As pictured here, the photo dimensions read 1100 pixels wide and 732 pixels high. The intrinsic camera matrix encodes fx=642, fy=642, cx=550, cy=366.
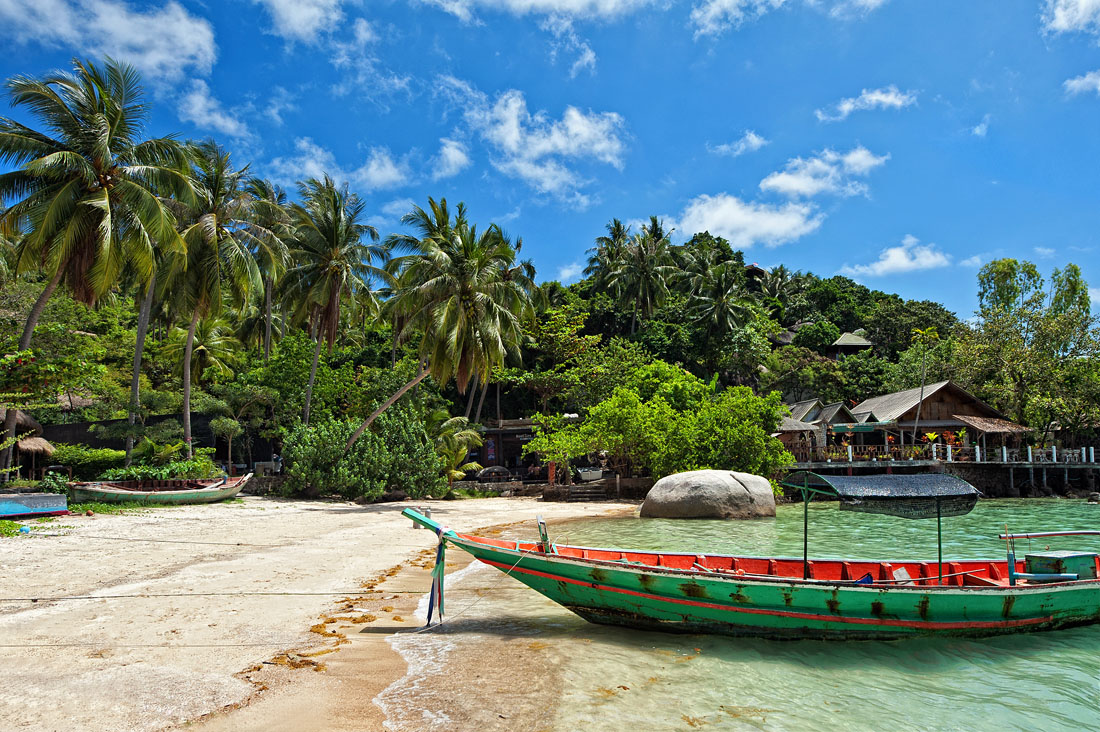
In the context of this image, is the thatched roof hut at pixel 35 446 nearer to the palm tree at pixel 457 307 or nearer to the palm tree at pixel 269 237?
the palm tree at pixel 269 237

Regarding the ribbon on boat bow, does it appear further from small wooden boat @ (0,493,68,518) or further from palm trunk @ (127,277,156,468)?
palm trunk @ (127,277,156,468)

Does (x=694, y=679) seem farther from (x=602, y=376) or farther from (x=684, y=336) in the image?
(x=684, y=336)

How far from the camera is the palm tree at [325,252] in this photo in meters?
28.4

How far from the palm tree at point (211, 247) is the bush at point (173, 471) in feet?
3.91

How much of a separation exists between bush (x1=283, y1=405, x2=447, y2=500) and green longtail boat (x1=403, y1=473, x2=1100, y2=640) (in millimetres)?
16824

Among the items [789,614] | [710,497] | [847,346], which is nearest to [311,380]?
[710,497]

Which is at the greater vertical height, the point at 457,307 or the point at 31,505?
the point at 457,307

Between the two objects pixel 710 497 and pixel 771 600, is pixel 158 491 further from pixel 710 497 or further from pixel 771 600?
pixel 771 600

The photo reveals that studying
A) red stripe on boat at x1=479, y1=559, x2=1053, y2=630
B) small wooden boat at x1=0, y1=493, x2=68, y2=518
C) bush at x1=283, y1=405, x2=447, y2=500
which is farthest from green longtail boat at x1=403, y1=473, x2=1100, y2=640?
bush at x1=283, y1=405, x2=447, y2=500

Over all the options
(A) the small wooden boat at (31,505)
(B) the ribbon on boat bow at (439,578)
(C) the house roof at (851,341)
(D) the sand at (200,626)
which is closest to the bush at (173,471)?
(A) the small wooden boat at (31,505)

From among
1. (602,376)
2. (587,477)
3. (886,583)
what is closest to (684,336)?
(602,376)

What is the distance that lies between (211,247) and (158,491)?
934 centimetres

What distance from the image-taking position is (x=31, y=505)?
52.2 feet

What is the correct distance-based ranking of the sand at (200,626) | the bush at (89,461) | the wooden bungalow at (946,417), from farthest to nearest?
the wooden bungalow at (946,417) < the bush at (89,461) < the sand at (200,626)
